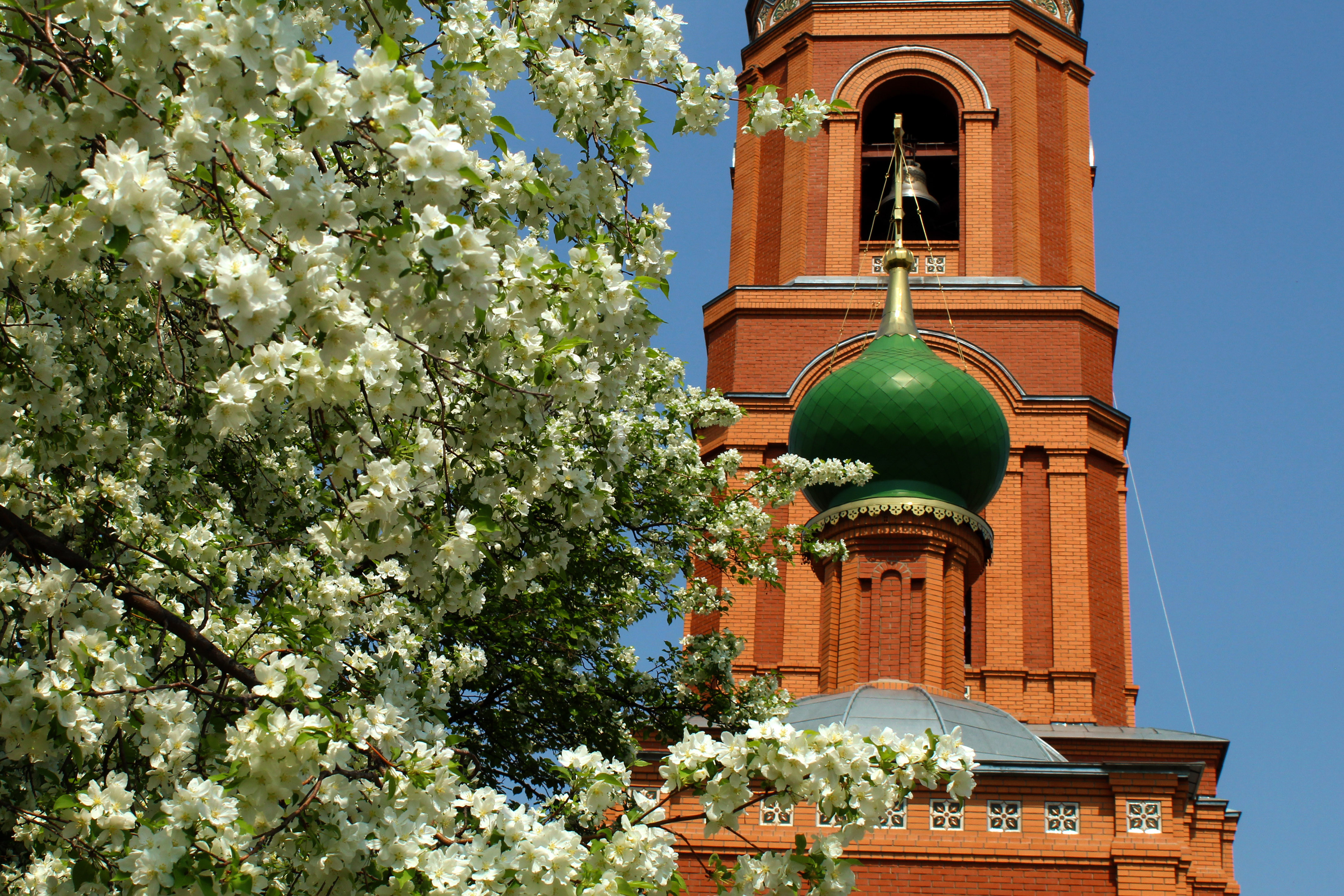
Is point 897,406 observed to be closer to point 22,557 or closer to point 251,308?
point 22,557

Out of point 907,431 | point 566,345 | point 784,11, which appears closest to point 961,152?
point 784,11

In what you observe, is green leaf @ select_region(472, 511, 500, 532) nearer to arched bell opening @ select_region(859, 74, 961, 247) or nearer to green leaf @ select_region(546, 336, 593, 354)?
green leaf @ select_region(546, 336, 593, 354)

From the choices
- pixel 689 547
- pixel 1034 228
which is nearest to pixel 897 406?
pixel 689 547

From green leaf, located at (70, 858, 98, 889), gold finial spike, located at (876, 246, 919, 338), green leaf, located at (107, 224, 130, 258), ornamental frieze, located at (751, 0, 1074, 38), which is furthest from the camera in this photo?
ornamental frieze, located at (751, 0, 1074, 38)

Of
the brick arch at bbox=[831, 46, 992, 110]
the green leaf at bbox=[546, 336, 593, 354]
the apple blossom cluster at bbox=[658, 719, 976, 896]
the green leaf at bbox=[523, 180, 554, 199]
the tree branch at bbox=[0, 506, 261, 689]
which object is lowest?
the apple blossom cluster at bbox=[658, 719, 976, 896]

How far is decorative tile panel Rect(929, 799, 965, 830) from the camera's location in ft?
34.8

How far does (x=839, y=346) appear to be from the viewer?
1994 centimetres

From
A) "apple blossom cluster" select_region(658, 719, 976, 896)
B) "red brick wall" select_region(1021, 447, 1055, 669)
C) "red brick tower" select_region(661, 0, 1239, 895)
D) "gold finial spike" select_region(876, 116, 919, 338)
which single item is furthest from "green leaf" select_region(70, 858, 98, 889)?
"red brick wall" select_region(1021, 447, 1055, 669)

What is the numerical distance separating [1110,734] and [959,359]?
530cm

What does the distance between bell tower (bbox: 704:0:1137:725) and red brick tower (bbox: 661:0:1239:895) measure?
32mm

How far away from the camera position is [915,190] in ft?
69.8

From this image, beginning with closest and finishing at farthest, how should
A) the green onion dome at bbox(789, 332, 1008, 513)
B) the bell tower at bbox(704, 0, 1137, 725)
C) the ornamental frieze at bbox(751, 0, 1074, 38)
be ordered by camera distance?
the green onion dome at bbox(789, 332, 1008, 513) → the bell tower at bbox(704, 0, 1137, 725) → the ornamental frieze at bbox(751, 0, 1074, 38)

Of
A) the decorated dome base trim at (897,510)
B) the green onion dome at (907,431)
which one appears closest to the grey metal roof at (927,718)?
the decorated dome base trim at (897,510)

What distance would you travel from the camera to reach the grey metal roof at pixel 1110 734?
16484 millimetres
